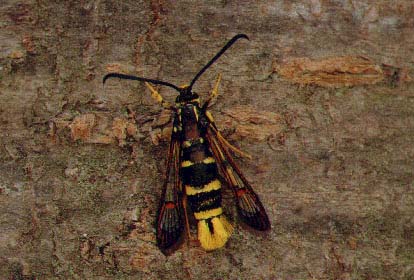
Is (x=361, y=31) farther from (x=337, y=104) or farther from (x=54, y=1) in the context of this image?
(x=54, y=1)

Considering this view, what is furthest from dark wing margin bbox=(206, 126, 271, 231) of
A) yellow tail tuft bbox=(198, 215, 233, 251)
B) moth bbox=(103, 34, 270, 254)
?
yellow tail tuft bbox=(198, 215, 233, 251)

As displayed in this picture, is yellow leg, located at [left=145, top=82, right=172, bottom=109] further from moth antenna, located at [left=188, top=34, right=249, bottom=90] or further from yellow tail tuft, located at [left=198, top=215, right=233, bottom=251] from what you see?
yellow tail tuft, located at [left=198, top=215, right=233, bottom=251]

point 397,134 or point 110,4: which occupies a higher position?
point 110,4

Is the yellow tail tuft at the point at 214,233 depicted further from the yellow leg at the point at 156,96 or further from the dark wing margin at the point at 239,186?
the yellow leg at the point at 156,96

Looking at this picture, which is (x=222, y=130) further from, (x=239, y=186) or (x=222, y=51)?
(x=222, y=51)

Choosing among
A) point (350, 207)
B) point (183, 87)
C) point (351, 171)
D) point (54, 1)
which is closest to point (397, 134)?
point (351, 171)

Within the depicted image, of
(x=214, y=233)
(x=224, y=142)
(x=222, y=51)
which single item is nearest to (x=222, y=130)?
(x=224, y=142)

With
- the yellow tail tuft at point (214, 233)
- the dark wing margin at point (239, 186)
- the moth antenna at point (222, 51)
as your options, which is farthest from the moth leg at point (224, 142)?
the yellow tail tuft at point (214, 233)
